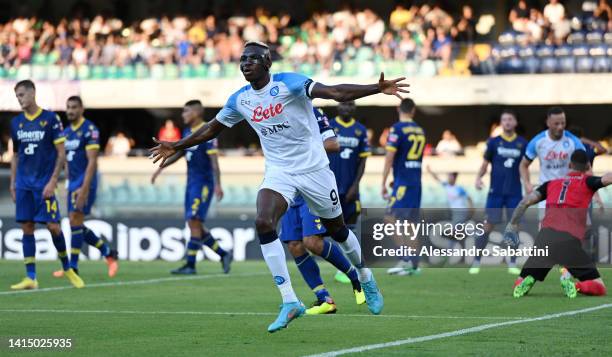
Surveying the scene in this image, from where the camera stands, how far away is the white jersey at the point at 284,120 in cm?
962

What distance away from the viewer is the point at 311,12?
38.9 metres

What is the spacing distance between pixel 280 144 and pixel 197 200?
774 centimetres

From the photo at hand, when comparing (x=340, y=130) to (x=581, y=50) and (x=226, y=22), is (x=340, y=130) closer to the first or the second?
(x=581, y=50)

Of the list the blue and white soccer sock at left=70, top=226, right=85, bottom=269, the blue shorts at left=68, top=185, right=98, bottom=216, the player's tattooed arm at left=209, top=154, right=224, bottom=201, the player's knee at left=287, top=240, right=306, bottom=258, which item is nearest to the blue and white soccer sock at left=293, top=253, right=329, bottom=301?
the player's knee at left=287, top=240, right=306, bottom=258

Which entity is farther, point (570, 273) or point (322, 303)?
point (570, 273)

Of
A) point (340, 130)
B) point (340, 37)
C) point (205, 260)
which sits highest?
point (340, 37)

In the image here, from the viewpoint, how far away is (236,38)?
3556 cm

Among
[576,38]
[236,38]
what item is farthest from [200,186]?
[236,38]

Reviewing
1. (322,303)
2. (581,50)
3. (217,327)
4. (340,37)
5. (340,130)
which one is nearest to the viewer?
(217,327)

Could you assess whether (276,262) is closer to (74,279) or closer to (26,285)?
(26,285)

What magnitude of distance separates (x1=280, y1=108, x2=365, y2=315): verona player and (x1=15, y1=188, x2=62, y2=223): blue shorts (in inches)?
136

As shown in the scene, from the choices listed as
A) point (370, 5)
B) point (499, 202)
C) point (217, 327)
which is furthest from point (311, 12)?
point (217, 327)

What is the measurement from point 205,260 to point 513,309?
11.3 m

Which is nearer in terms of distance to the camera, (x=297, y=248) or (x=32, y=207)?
(x=297, y=248)
